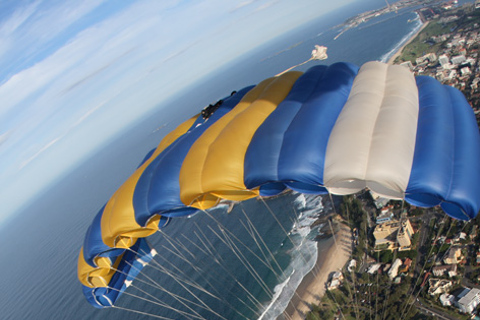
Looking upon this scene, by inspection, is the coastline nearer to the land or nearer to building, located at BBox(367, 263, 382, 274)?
the land

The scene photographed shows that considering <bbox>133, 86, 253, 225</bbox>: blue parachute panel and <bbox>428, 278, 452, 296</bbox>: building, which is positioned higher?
<bbox>133, 86, 253, 225</bbox>: blue parachute panel

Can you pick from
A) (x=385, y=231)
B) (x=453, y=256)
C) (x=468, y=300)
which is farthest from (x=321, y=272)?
(x=468, y=300)

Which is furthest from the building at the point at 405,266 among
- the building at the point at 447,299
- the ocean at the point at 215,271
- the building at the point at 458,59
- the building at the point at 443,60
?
the building at the point at 458,59

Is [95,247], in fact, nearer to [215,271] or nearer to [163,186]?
[163,186]

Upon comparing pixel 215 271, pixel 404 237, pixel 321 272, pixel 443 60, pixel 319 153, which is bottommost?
pixel 443 60

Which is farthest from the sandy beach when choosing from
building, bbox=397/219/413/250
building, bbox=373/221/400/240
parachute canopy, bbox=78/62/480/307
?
parachute canopy, bbox=78/62/480/307

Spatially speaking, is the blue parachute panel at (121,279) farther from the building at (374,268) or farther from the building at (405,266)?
the building at (405,266)
